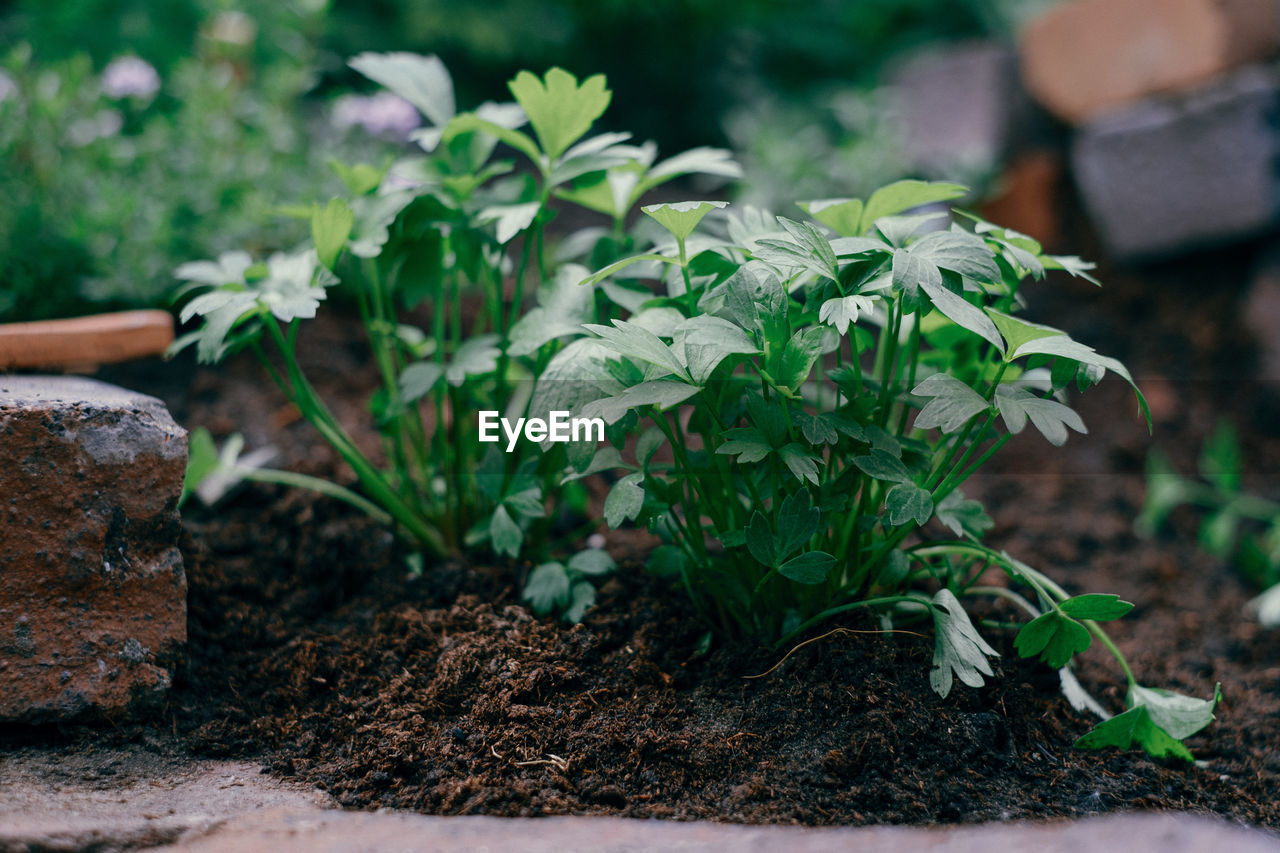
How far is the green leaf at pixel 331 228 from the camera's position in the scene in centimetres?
135

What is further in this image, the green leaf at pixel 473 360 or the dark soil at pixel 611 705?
the green leaf at pixel 473 360

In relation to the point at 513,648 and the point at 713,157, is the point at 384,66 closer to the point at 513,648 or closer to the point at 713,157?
the point at 713,157

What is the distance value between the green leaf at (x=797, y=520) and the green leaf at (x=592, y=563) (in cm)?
37

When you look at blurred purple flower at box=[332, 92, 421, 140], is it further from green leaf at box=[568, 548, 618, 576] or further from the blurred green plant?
green leaf at box=[568, 548, 618, 576]

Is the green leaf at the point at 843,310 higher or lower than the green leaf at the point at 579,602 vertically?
higher

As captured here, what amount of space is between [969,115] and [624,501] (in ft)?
9.94

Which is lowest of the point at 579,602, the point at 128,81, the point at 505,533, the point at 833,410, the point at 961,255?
the point at 579,602

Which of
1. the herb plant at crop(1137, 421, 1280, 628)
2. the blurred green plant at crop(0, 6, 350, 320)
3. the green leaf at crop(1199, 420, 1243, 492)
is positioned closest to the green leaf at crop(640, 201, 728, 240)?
the blurred green plant at crop(0, 6, 350, 320)

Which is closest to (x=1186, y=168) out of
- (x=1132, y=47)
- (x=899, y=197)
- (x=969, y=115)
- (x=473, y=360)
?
(x=1132, y=47)

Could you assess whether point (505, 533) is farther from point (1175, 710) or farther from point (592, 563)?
point (1175, 710)

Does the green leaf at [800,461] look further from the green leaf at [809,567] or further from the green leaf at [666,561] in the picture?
the green leaf at [666,561]

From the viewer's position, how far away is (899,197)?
1338mm

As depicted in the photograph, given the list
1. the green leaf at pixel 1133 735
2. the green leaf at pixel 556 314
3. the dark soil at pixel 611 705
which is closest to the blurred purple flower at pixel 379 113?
the dark soil at pixel 611 705

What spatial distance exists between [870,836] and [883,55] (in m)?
4.42
